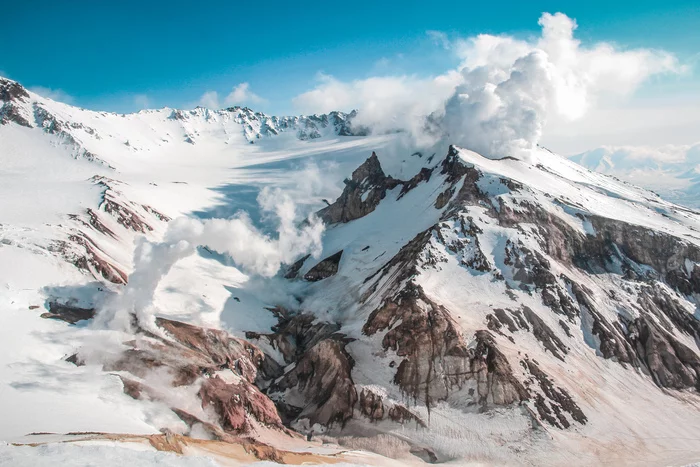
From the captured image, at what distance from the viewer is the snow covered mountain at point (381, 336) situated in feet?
171

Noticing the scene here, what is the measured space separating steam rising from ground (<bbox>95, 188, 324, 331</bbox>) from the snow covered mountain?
0.50 meters

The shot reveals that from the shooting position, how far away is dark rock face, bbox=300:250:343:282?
11562cm

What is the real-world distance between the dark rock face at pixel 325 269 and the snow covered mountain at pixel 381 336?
0.83 m

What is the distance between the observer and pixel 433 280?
82500mm

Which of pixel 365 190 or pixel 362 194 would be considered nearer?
pixel 362 194

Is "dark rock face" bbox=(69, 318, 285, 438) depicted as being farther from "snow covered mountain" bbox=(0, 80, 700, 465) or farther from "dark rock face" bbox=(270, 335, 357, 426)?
"dark rock face" bbox=(270, 335, 357, 426)

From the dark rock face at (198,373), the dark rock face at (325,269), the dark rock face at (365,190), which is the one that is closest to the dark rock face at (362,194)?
the dark rock face at (365,190)

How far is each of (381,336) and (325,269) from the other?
4460 cm

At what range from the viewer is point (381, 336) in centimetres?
7475

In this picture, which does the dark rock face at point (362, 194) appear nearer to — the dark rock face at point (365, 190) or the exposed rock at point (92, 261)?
the dark rock face at point (365, 190)

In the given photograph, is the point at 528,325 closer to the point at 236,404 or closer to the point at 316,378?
the point at 316,378

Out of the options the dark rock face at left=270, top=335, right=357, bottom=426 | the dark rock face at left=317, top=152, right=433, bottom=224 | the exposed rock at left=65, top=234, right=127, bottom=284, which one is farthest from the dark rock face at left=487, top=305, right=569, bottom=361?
the dark rock face at left=317, top=152, right=433, bottom=224

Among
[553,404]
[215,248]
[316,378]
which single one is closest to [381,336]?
[316,378]

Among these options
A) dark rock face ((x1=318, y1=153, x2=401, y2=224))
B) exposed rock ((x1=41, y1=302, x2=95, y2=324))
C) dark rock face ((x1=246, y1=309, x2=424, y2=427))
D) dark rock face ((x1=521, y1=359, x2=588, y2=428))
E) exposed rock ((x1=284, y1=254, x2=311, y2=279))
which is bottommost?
dark rock face ((x1=246, y1=309, x2=424, y2=427))
